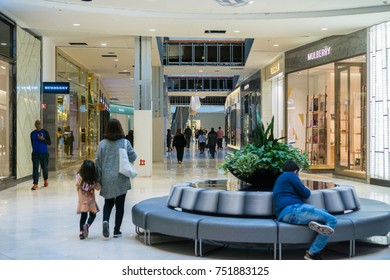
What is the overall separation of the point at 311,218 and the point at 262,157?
4.49 ft

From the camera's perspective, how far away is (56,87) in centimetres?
1423

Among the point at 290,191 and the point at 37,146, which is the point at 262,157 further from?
the point at 37,146

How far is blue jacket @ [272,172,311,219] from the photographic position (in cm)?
500

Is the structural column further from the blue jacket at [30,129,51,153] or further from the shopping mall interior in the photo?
the blue jacket at [30,129,51,153]

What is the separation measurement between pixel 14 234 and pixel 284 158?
3.53m

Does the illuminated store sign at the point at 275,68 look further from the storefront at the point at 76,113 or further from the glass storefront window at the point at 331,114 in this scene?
the storefront at the point at 76,113

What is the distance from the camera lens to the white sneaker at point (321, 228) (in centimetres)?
466

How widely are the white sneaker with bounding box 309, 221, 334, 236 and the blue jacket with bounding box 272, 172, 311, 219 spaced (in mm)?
345

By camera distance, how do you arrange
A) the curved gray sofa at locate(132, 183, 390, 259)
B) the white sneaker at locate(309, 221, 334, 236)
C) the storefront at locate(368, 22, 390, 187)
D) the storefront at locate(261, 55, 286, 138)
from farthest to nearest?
the storefront at locate(261, 55, 286, 138) → the storefront at locate(368, 22, 390, 187) → the curved gray sofa at locate(132, 183, 390, 259) → the white sneaker at locate(309, 221, 334, 236)

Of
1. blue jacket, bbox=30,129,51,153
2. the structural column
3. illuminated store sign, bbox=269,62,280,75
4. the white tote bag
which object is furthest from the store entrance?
the white tote bag

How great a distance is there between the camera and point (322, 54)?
14953mm

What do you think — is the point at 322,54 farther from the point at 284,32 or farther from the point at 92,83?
the point at 92,83

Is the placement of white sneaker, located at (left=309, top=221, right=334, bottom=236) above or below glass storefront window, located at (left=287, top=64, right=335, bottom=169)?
below

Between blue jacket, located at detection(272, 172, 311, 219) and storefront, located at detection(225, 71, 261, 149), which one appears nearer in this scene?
blue jacket, located at detection(272, 172, 311, 219)
